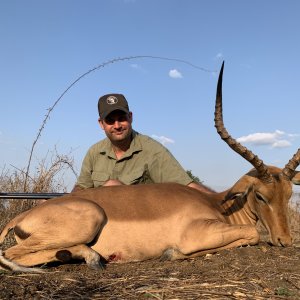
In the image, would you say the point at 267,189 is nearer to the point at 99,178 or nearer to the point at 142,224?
the point at 142,224

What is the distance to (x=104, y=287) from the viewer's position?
10.7 ft

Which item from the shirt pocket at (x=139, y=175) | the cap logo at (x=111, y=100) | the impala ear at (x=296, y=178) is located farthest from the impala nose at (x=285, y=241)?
the cap logo at (x=111, y=100)

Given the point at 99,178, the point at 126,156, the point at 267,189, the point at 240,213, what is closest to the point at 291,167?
the point at 267,189

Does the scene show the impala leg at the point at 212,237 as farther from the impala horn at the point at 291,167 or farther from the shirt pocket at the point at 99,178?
the shirt pocket at the point at 99,178

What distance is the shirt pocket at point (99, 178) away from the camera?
23.4 ft

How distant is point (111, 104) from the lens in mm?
6871

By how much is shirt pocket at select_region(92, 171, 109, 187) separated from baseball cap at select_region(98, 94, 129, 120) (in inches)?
36.8

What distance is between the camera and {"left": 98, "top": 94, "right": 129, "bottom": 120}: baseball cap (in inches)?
269

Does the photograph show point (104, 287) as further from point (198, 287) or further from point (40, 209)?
point (40, 209)

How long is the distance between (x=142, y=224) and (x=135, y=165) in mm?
2145

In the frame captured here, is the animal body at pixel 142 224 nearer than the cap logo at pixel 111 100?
Yes

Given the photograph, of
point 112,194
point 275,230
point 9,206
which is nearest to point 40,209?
point 112,194

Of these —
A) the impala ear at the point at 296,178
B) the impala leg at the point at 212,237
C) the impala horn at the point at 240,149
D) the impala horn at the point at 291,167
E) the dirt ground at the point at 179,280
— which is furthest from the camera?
the impala ear at the point at 296,178

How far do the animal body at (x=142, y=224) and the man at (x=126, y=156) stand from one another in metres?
1.47
